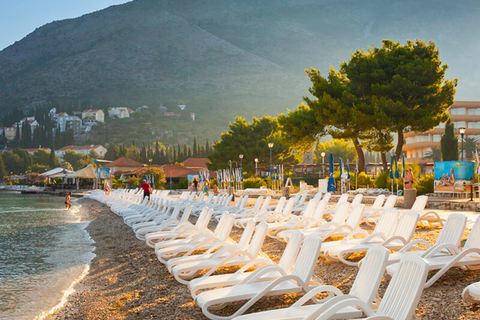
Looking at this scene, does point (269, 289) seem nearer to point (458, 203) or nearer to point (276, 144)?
point (458, 203)

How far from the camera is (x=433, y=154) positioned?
65.1 metres

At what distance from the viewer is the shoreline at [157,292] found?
484 cm

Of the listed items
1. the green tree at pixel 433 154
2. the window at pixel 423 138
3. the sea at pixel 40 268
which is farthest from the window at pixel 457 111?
the sea at pixel 40 268

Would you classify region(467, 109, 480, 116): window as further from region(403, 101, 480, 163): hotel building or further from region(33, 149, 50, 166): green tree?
region(33, 149, 50, 166): green tree

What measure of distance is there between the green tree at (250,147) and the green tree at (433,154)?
21525 millimetres

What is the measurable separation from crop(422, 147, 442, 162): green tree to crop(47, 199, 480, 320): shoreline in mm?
59849

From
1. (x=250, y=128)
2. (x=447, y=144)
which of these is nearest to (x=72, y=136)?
(x=250, y=128)

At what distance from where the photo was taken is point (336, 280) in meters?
6.17

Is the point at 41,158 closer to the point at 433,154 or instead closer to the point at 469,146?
the point at 433,154

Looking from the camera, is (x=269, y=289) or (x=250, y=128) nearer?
(x=269, y=289)

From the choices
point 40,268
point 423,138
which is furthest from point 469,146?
point 40,268

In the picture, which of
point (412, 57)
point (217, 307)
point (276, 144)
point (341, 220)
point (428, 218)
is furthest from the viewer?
point (276, 144)

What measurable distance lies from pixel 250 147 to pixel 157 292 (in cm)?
5216

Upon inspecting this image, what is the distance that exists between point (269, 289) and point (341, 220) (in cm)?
501
